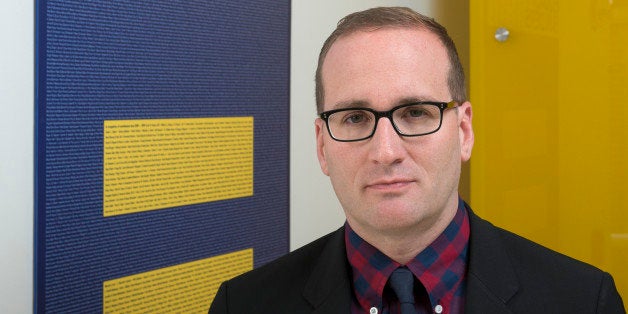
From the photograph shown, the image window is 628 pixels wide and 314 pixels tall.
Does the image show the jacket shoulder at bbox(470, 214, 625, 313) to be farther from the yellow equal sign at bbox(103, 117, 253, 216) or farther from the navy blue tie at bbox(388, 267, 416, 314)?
the yellow equal sign at bbox(103, 117, 253, 216)

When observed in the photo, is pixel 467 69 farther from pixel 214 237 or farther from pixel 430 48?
pixel 430 48

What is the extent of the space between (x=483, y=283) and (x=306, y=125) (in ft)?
3.43

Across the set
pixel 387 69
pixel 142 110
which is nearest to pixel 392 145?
pixel 387 69

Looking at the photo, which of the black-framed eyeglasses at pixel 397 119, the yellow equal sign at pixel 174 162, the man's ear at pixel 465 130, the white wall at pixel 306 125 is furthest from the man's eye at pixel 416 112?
the white wall at pixel 306 125

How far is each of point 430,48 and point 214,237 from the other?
34.6 inches

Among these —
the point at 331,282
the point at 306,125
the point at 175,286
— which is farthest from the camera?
the point at 306,125

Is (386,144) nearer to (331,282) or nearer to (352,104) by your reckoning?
(352,104)

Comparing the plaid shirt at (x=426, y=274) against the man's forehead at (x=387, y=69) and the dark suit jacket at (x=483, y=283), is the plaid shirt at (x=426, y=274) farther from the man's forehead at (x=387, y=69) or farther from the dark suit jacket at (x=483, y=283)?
the man's forehead at (x=387, y=69)

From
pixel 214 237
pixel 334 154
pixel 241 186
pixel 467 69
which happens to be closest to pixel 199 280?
pixel 214 237

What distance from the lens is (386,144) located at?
1094mm

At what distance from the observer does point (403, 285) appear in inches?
44.8

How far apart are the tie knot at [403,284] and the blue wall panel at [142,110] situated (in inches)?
28.2

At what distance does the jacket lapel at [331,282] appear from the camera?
1.19 m

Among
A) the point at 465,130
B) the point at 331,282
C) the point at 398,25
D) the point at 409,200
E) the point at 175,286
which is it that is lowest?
the point at 175,286
